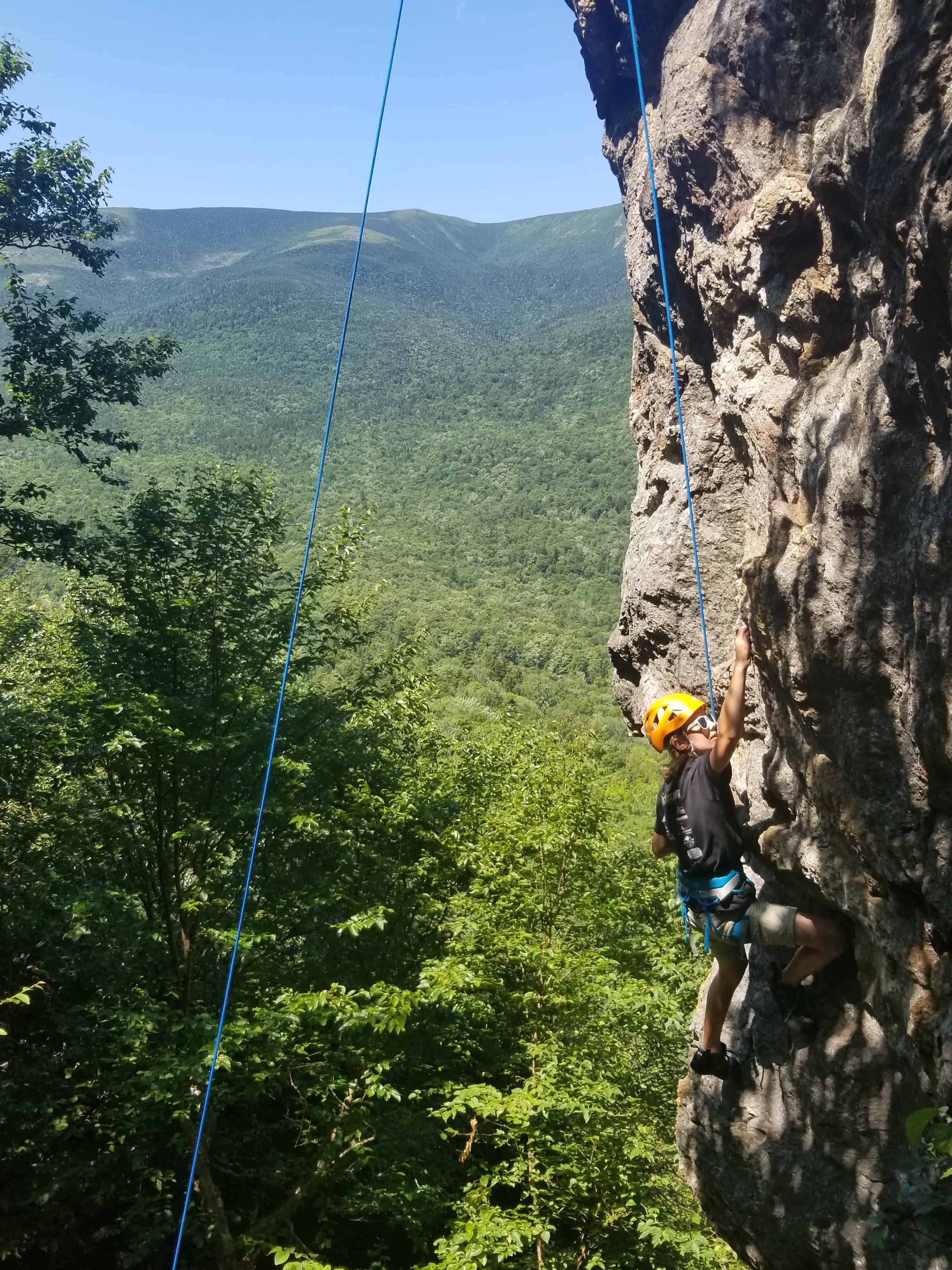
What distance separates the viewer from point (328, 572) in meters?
10.8

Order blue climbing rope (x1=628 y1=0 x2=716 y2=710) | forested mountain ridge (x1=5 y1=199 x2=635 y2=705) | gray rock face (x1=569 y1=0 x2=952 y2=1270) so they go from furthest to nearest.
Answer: forested mountain ridge (x1=5 y1=199 x2=635 y2=705) → blue climbing rope (x1=628 y1=0 x2=716 y2=710) → gray rock face (x1=569 y1=0 x2=952 y2=1270)

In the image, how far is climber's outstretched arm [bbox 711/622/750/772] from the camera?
12.9 feet

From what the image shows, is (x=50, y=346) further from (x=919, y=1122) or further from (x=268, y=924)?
(x=919, y=1122)

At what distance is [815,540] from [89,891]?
673 centimetres

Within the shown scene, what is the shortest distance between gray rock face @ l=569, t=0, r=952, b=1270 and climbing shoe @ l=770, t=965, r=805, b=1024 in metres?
0.11

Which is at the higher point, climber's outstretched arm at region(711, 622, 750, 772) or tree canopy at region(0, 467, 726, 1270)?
climber's outstretched arm at region(711, 622, 750, 772)

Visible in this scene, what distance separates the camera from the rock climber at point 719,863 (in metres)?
3.96

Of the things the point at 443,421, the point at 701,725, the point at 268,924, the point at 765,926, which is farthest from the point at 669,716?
the point at 443,421

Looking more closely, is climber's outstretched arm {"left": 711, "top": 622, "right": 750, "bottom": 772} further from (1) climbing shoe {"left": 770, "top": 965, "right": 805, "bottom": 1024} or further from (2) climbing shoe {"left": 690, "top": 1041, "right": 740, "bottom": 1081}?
(2) climbing shoe {"left": 690, "top": 1041, "right": 740, "bottom": 1081}

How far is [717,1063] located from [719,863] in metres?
1.24

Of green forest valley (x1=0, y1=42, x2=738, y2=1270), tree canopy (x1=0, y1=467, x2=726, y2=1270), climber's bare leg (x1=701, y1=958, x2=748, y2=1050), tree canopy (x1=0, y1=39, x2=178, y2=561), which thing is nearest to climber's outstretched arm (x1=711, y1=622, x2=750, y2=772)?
climber's bare leg (x1=701, y1=958, x2=748, y2=1050)

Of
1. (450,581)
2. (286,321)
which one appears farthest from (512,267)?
(450,581)

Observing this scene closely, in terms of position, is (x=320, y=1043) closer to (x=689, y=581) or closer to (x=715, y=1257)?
(x=715, y=1257)

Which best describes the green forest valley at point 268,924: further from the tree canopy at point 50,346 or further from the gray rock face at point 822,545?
the gray rock face at point 822,545
